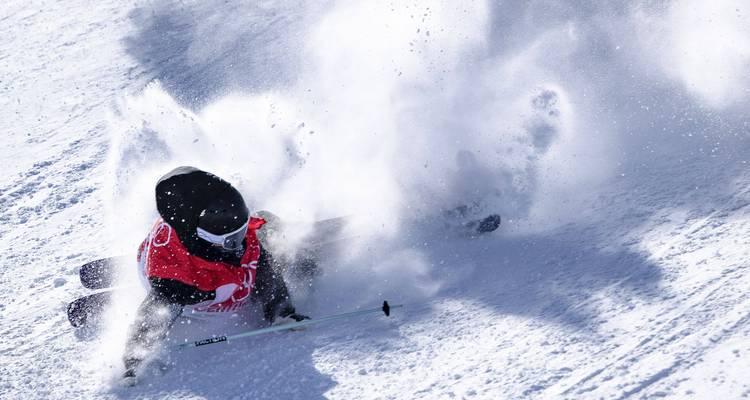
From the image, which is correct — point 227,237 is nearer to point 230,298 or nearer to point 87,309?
point 230,298

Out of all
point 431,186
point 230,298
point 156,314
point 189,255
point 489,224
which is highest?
point 431,186

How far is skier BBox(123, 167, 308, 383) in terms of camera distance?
13.4ft

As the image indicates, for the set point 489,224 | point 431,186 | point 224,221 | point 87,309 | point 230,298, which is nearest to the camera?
point 224,221

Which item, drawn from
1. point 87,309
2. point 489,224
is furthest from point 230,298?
point 489,224

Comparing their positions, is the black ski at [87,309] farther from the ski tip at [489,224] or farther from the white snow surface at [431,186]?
the ski tip at [489,224]

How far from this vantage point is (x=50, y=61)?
10945 mm

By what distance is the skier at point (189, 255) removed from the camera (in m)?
4.08

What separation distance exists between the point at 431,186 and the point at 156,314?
251 centimetres

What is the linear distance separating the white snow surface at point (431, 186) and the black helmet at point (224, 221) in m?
0.73

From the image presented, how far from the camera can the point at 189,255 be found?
4.14 metres

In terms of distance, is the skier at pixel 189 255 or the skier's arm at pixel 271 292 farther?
the skier's arm at pixel 271 292

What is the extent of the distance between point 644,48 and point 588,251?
14.5 ft

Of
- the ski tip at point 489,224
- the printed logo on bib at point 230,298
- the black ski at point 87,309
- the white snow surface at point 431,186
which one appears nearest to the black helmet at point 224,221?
the printed logo on bib at point 230,298

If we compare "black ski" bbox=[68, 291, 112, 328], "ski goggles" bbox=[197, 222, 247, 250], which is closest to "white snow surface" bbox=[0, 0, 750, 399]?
"black ski" bbox=[68, 291, 112, 328]
